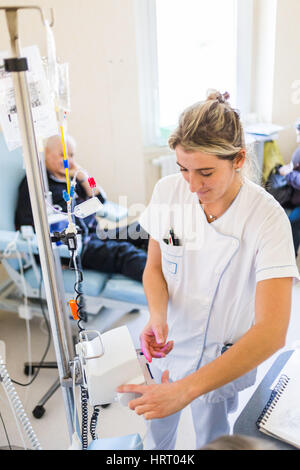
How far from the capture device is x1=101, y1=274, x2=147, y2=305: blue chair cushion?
79.0 inches

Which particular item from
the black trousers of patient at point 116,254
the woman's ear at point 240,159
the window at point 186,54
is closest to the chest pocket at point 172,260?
the woman's ear at point 240,159

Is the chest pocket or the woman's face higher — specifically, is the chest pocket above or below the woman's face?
below

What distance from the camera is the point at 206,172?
95cm

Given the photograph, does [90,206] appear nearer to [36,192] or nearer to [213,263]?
[36,192]

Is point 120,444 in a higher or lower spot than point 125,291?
higher

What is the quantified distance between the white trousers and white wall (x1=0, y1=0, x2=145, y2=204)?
1.82 meters

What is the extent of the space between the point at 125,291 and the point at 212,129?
124cm

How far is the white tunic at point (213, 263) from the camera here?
0.95 m

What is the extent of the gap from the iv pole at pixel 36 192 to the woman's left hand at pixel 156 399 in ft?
0.54

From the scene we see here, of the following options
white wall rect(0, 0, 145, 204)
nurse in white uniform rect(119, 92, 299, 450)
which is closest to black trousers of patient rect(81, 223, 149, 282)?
white wall rect(0, 0, 145, 204)

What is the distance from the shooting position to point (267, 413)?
36.9 inches

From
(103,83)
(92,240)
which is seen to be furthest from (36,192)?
(103,83)

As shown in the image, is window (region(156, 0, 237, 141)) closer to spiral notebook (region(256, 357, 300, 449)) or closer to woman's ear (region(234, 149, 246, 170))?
woman's ear (region(234, 149, 246, 170))

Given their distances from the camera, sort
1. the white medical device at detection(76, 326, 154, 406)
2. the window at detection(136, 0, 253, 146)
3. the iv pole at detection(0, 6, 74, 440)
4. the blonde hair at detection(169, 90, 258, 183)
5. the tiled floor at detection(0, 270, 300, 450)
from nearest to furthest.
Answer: the iv pole at detection(0, 6, 74, 440)
the white medical device at detection(76, 326, 154, 406)
the blonde hair at detection(169, 90, 258, 183)
the tiled floor at detection(0, 270, 300, 450)
the window at detection(136, 0, 253, 146)
